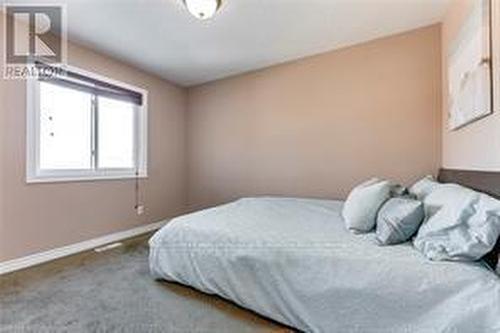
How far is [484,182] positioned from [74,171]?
356 centimetres

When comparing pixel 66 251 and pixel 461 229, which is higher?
pixel 461 229

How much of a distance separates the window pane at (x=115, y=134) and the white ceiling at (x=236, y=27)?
1.90 ft

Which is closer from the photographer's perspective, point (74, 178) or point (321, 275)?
point (321, 275)

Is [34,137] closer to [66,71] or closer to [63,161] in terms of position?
[63,161]

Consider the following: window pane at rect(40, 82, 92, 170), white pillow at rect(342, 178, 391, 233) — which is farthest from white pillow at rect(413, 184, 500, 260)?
window pane at rect(40, 82, 92, 170)

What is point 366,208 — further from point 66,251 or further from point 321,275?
point 66,251

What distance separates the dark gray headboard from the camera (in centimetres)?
149

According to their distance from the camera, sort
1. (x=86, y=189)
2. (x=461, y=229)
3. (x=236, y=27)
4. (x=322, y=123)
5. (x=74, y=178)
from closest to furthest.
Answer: (x=461, y=229) < (x=236, y=27) < (x=74, y=178) < (x=86, y=189) < (x=322, y=123)

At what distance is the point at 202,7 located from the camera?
8.25ft

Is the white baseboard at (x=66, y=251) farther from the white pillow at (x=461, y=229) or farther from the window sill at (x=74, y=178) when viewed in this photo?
the white pillow at (x=461, y=229)

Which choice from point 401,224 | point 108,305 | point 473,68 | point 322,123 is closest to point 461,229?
point 401,224

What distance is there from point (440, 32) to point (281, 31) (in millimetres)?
1679

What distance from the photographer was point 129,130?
163 inches

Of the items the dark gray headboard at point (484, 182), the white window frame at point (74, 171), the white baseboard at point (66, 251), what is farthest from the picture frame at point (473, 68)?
the white baseboard at point (66, 251)
